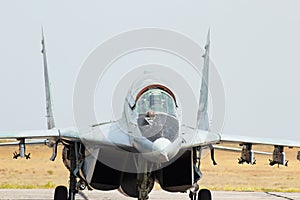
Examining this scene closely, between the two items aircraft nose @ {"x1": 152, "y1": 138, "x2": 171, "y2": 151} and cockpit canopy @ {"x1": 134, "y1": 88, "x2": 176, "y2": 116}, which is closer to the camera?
aircraft nose @ {"x1": 152, "y1": 138, "x2": 171, "y2": 151}

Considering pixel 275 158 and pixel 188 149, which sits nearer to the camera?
pixel 188 149

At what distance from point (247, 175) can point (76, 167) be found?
3383cm

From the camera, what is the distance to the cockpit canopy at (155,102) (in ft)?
43.9

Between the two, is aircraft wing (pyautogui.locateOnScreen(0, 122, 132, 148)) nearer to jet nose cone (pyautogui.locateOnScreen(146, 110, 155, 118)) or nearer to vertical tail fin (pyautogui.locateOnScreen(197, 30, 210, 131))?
jet nose cone (pyautogui.locateOnScreen(146, 110, 155, 118))

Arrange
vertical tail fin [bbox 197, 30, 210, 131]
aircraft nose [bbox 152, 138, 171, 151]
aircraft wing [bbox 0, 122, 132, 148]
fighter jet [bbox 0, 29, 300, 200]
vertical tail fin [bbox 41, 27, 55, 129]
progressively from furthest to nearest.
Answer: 1. vertical tail fin [bbox 41, 27, 55, 129]
2. vertical tail fin [bbox 197, 30, 210, 131]
3. aircraft wing [bbox 0, 122, 132, 148]
4. fighter jet [bbox 0, 29, 300, 200]
5. aircraft nose [bbox 152, 138, 171, 151]

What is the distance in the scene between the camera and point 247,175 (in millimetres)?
48562

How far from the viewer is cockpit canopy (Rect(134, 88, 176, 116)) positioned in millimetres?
13375

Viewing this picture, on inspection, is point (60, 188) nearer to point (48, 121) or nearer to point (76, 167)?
point (76, 167)

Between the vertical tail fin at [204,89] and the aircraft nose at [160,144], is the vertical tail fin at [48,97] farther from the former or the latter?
the aircraft nose at [160,144]

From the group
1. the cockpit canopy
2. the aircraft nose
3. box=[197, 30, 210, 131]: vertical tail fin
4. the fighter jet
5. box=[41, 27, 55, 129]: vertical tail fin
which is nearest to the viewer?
the aircraft nose

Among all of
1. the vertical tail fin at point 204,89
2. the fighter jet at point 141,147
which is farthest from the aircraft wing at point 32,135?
the vertical tail fin at point 204,89

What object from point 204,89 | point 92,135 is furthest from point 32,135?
point 204,89

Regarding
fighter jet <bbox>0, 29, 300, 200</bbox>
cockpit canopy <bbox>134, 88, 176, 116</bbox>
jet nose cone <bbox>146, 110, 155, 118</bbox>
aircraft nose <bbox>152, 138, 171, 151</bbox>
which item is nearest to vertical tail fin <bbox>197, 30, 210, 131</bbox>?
fighter jet <bbox>0, 29, 300, 200</bbox>

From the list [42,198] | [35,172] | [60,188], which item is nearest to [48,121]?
[42,198]
